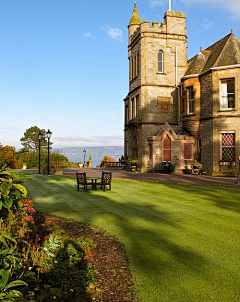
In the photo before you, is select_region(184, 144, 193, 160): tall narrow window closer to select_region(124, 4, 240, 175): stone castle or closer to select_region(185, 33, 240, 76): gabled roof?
select_region(124, 4, 240, 175): stone castle

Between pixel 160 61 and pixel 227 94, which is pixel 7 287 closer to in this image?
pixel 227 94

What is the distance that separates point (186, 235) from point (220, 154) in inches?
763

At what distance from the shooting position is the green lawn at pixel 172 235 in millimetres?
4418

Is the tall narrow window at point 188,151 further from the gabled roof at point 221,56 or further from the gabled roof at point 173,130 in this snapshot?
the gabled roof at point 221,56

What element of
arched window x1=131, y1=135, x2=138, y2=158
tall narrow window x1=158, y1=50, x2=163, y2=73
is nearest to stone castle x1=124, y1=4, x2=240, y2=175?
tall narrow window x1=158, y1=50, x2=163, y2=73

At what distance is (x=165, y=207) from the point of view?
10594mm

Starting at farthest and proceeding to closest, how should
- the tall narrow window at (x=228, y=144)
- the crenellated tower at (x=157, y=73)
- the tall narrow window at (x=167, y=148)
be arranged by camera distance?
1. the crenellated tower at (x=157, y=73)
2. the tall narrow window at (x=167, y=148)
3. the tall narrow window at (x=228, y=144)

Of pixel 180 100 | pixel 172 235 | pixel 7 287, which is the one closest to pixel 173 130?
pixel 180 100

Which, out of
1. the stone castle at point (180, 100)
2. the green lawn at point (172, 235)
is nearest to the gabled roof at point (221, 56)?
the stone castle at point (180, 100)

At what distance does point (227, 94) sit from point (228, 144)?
4.15 metres

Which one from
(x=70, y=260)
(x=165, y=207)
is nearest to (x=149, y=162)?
(x=165, y=207)

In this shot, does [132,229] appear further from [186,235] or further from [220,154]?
[220,154]

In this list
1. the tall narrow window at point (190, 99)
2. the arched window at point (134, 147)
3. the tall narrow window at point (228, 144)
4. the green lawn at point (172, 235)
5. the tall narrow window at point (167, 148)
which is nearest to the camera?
the green lawn at point (172, 235)

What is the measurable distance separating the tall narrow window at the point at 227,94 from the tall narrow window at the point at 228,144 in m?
2.27
